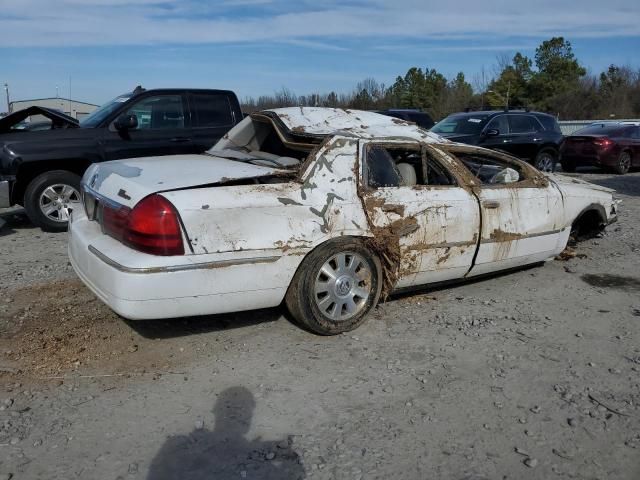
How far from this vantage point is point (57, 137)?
741cm

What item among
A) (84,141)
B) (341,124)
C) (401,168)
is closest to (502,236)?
(401,168)

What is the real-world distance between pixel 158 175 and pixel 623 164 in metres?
14.2

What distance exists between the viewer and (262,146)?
209 inches

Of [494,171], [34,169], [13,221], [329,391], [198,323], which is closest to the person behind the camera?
[329,391]

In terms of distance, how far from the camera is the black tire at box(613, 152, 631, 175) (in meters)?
14.9

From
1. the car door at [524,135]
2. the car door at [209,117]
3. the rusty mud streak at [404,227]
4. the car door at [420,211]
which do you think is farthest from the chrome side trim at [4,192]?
the car door at [524,135]

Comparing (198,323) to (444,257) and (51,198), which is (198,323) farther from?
Result: (51,198)

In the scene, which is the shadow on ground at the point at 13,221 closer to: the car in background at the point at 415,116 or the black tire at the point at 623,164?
the car in background at the point at 415,116

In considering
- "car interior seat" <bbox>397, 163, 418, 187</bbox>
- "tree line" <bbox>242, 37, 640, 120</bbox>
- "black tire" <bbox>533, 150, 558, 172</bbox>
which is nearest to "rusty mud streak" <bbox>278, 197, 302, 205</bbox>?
"car interior seat" <bbox>397, 163, 418, 187</bbox>

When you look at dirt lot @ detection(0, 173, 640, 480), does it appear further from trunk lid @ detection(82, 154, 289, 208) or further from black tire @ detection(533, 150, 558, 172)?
black tire @ detection(533, 150, 558, 172)

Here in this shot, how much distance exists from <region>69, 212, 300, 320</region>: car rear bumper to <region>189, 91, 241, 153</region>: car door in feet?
14.4

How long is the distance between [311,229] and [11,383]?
1.99 metres

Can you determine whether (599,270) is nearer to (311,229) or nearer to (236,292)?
(311,229)

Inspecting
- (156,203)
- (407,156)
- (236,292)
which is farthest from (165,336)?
(407,156)
